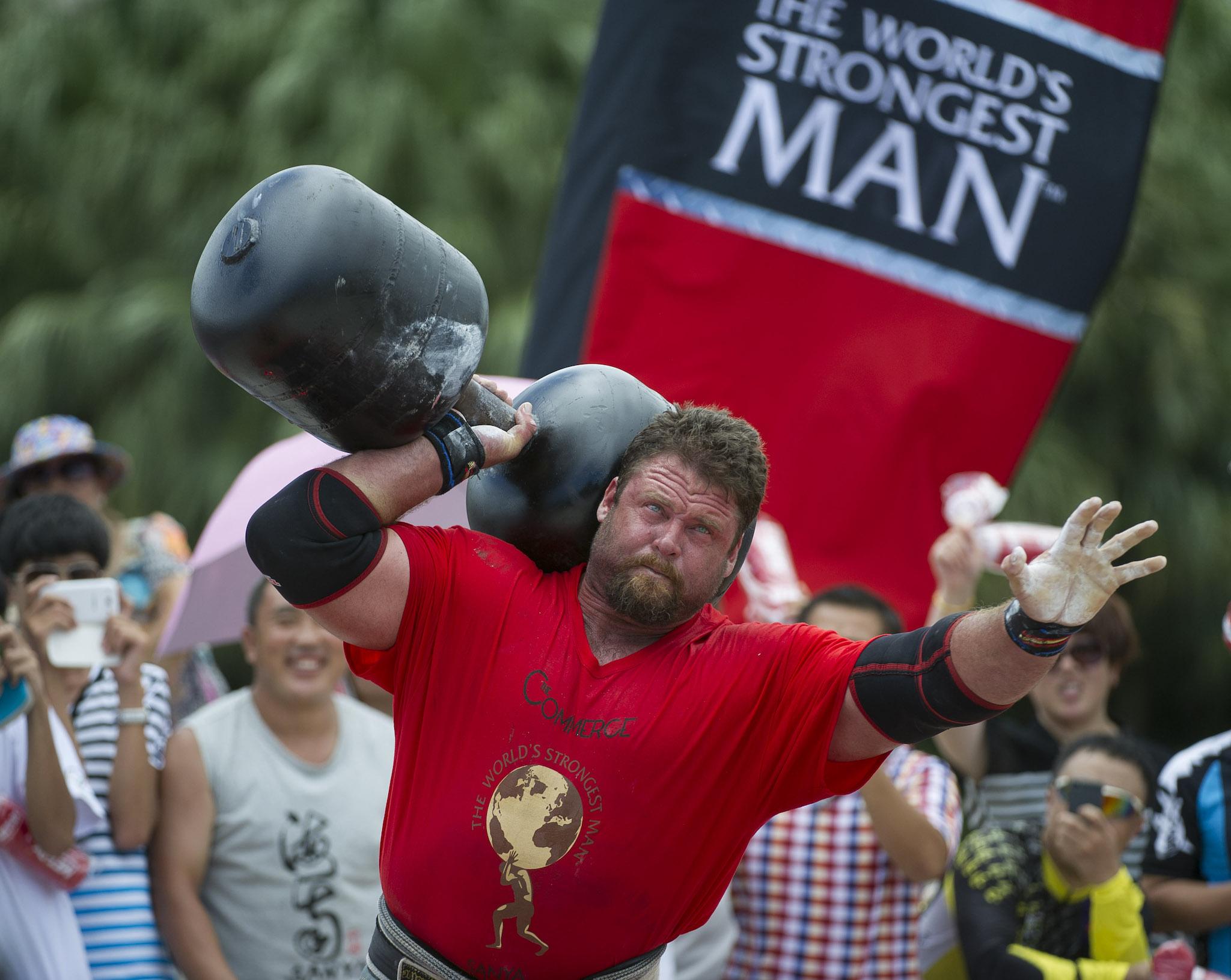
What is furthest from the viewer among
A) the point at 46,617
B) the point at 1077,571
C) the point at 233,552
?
the point at 233,552

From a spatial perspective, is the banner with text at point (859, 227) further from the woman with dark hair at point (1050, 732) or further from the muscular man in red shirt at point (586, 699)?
the muscular man in red shirt at point (586, 699)

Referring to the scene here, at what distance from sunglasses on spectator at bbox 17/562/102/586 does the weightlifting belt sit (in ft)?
6.09

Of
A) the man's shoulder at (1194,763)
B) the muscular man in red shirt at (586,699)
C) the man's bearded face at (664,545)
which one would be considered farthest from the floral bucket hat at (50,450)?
the man's shoulder at (1194,763)

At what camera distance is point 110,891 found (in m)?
3.98

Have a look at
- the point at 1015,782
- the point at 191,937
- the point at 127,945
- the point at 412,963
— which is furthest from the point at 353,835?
the point at 1015,782

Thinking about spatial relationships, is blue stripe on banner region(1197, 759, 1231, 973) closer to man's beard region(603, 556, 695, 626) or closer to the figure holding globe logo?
man's beard region(603, 556, 695, 626)

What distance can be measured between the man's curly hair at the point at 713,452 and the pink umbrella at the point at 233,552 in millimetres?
1509

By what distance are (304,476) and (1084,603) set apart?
1.34 m

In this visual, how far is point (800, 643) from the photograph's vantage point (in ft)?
9.02

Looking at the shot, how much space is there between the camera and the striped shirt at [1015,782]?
443cm

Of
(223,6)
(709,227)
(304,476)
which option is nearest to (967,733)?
(709,227)

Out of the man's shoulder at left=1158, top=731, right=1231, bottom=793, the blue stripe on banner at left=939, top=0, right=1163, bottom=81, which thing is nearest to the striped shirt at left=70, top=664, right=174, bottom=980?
the man's shoulder at left=1158, top=731, right=1231, bottom=793

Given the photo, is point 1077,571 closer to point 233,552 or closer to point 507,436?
point 507,436

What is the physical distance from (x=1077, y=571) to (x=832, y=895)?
6.52ft
